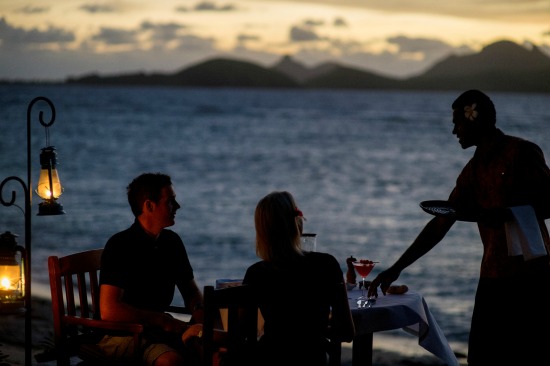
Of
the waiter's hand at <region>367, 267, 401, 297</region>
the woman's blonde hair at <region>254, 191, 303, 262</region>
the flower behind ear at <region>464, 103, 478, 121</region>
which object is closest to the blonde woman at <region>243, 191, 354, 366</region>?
the woman's blonde hair at <region>254, 191, 303, 262</region>

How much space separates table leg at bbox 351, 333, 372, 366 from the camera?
4.27 metres

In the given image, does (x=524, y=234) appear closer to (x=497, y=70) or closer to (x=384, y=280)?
(x=384, y=280)

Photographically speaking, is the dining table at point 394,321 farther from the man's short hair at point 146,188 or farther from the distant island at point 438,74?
the distant island at point 438,74

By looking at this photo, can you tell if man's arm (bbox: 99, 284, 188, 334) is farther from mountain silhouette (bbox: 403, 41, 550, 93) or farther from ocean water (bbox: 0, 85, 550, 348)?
mountain silhouette (bbox: 403, 41, 550, 93)

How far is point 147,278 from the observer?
4.20 metres

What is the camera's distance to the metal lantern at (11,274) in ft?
15.2

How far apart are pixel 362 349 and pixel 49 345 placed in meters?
3.55

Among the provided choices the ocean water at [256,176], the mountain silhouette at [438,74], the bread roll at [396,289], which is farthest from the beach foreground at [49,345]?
the mountain silhouette at [438,74]

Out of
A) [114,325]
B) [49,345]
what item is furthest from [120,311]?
[49,345]

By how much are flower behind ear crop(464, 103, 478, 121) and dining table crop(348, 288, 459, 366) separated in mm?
824

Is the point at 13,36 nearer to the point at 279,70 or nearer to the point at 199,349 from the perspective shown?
the point at 199,349

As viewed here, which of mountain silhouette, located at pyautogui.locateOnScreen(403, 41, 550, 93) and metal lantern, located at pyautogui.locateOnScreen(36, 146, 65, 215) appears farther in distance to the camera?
mountain silhouette, located at pyautogui.locateOnScreen(403, 41, 550, 93)

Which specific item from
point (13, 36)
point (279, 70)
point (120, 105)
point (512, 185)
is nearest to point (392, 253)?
point (512, 185)

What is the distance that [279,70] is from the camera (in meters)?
A: 107
